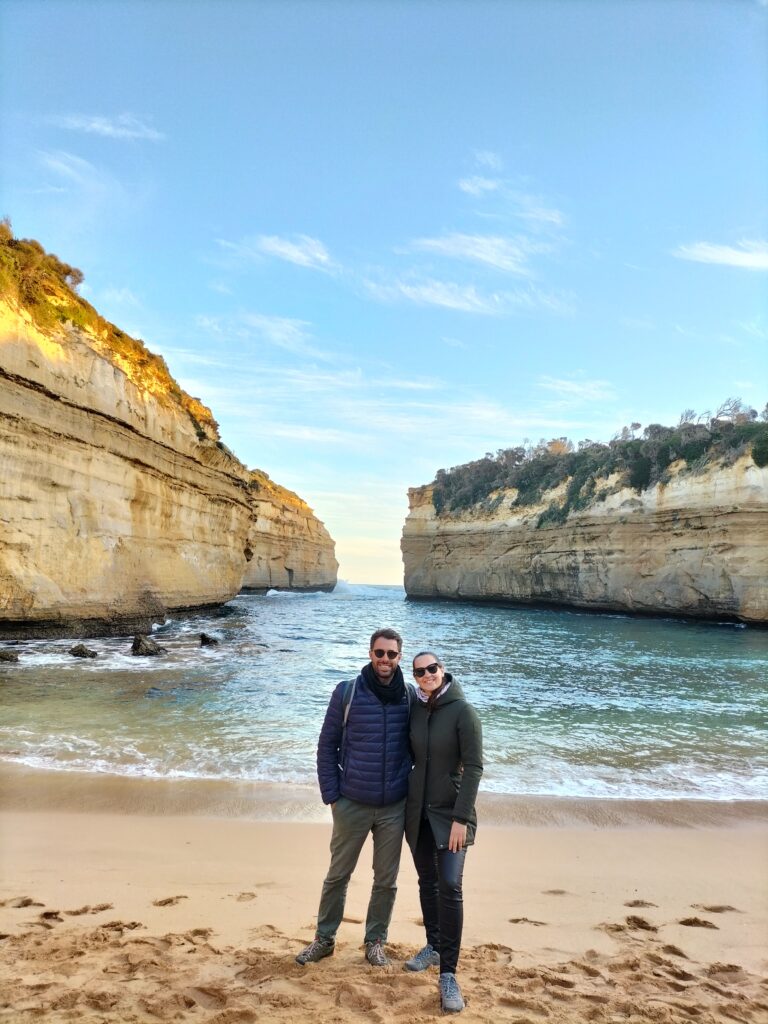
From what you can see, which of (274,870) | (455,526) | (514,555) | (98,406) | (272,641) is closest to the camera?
(274,870)

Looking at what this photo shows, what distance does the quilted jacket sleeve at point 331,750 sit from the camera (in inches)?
128

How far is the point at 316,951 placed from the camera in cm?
309

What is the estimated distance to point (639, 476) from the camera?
116 ft

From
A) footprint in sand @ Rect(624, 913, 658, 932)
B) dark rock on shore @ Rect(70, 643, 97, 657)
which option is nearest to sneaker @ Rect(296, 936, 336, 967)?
footprint in sand @ Rect(624, 913, 658, 932)

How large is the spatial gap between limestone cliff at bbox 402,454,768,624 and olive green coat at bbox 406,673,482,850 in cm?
3022

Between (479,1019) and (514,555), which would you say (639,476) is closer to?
(514,555)

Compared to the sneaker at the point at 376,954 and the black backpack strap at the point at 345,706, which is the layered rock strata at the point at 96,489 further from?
the sneaker at the point at 376,954

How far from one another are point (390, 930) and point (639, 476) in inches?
1394

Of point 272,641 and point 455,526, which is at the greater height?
point 455,526

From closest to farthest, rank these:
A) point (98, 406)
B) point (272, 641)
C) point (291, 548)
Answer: point (98, 406) < point (272, 641) < point (291, 548)

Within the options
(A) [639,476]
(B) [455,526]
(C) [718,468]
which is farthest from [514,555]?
(C) [718,468]

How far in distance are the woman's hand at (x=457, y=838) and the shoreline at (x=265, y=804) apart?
8.88 ft

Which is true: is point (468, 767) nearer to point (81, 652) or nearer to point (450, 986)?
point (450, 986)

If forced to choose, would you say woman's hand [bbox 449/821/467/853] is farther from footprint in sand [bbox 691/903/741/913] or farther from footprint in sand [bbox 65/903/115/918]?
footprint in sand [bbox 65/903/115/918]
